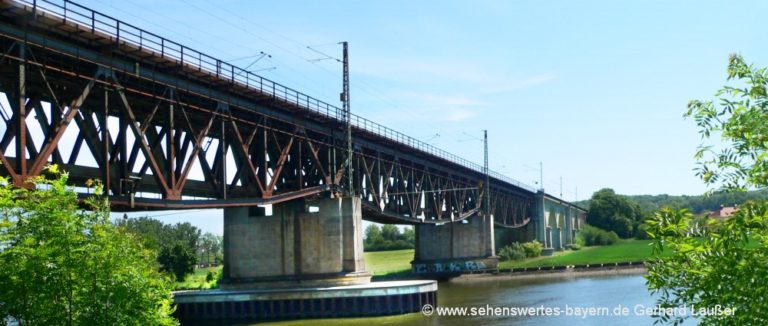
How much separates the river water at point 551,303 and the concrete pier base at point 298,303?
57.9 inches

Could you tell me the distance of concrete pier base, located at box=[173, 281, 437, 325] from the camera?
62.6 m

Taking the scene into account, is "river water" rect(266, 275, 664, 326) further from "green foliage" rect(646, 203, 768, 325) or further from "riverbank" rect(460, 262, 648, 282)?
"green foliage" rect(646, 203, 768, 325)

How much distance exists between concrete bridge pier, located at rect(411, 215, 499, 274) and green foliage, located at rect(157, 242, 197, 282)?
40.6 m

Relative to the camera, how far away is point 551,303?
2702 inches

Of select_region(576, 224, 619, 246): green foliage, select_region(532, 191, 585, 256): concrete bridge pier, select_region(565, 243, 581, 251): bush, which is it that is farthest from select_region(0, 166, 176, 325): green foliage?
select_region(576, 224, 619, 246): green foliage

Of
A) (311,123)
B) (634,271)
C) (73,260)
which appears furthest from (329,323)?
(634,271)

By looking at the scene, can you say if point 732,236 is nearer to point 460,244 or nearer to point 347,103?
point 347,103

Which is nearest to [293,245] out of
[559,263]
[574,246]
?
[559,263]

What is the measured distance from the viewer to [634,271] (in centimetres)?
11594

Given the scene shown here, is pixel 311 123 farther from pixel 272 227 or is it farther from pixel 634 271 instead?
pixel 634 271

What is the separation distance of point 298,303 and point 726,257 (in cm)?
5240

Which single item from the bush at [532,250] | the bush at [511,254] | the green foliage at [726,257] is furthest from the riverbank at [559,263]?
the green foliage at [726,257]

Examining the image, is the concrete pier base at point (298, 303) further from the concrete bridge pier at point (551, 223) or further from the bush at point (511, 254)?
the concrete bridge pier at point (551, 223)

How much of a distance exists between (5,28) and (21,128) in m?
5.11
